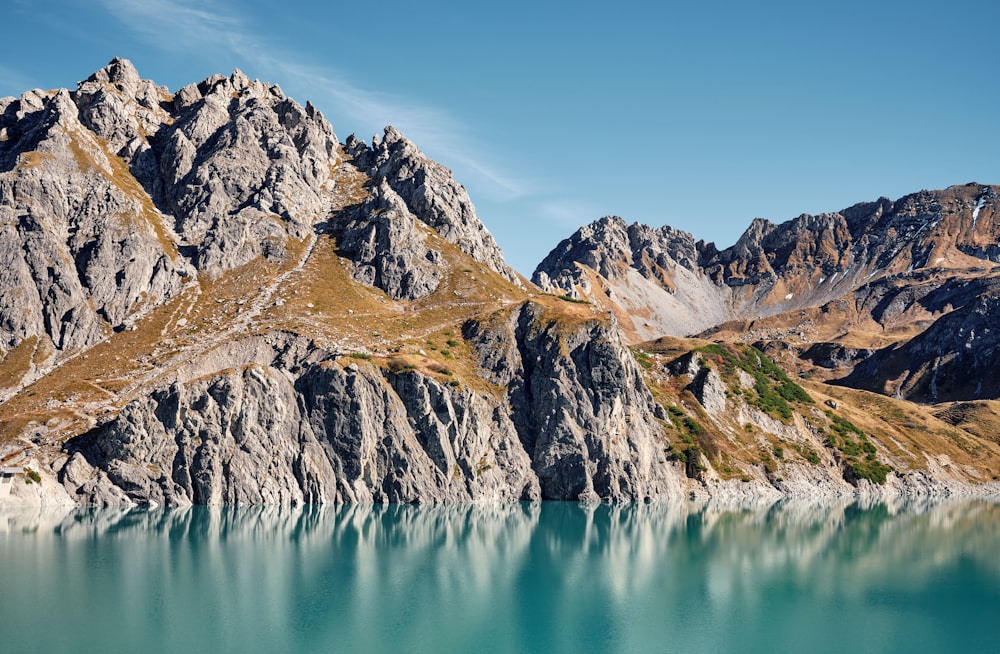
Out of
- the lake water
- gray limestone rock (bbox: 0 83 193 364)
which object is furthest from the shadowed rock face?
gray limestone rock (bbox: 0 83 193 364)

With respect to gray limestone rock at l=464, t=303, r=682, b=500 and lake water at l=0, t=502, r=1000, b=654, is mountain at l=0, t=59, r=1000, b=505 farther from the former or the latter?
lake water at l=0, t=502, r=1000, b=654

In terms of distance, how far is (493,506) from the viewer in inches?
5615

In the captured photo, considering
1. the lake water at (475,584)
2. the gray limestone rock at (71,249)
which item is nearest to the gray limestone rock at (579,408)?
the lake water at (475,584)

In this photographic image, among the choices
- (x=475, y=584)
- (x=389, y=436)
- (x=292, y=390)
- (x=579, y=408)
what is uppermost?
(x=292, y=390)

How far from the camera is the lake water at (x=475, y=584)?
201 feet

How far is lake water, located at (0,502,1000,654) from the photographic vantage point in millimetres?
61125

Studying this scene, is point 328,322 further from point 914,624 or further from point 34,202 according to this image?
point 914,624

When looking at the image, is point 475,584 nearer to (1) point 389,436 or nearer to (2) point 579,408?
(1) point 389,436

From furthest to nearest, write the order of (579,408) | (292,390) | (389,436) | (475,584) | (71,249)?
1. (71,249)
2. (579,408)
3. (292,390)
4. (389,436)
5. (475,584)

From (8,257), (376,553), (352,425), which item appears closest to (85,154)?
(8,257)

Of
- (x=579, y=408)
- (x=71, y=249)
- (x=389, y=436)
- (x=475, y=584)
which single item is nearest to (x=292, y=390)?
(x=389, y=436)

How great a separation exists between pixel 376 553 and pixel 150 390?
67934 millimetres

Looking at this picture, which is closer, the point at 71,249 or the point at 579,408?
the point at 579,408

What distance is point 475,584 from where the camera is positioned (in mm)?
81000
